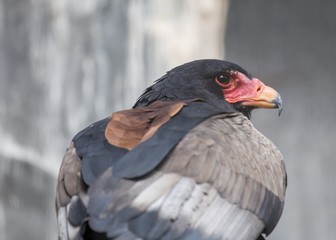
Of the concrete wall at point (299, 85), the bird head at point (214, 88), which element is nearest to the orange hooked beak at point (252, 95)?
the bird head at point (214, 88)

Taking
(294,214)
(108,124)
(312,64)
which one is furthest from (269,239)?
(108,124)

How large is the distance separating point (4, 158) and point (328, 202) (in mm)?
2933

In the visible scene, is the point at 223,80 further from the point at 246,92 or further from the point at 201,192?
the point at 201,192

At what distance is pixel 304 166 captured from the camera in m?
9.66

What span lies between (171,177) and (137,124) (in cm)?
53

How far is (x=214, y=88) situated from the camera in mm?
5848

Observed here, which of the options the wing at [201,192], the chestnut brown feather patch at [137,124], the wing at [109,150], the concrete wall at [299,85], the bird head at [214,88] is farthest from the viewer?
the concrete wall at [299,85]

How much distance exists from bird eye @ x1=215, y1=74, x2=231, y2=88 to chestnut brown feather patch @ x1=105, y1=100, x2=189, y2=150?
653mm

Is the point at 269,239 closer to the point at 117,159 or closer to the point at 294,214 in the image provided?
the point at 294,214

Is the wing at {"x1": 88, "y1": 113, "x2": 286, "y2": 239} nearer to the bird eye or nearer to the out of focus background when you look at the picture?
the bird eye

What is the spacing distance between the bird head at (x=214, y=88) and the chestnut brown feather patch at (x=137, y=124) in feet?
1.28

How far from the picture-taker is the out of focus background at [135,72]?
9.16 metres

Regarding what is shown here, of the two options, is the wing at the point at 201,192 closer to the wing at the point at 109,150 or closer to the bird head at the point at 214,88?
the wing at the point at 109,150

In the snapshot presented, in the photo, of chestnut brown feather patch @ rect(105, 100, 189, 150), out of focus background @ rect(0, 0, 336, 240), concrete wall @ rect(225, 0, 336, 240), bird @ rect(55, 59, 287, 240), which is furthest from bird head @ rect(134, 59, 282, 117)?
concrete wall @ rect(225, 0, 336, 240)
